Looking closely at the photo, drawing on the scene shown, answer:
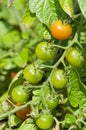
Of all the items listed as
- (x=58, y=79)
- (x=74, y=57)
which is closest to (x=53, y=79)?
(x=58, y=79)

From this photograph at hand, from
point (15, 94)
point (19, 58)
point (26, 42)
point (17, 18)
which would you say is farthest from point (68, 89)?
point (17, 18)

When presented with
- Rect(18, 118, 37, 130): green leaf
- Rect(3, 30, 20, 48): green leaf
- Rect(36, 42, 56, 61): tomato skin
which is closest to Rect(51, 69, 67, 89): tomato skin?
Rect(36, 42, 56, 61): tomato skin

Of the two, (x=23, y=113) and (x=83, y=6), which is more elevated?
(x=83, y=6)

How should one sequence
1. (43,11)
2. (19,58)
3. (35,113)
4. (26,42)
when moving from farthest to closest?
1. (26,42)
2. (19,58)
3. (43,11)
4. (35,113)

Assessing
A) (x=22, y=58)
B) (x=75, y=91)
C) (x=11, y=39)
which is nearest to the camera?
(x=75, y=91)

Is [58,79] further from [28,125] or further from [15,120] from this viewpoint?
[15,120]

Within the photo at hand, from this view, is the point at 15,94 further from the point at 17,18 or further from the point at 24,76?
the point at 17,18
